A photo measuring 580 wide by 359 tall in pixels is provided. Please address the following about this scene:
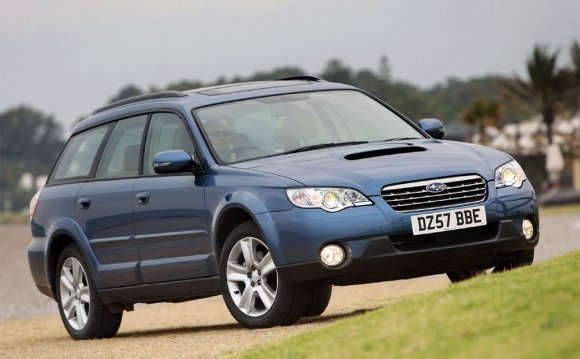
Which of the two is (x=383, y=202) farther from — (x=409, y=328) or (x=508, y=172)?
Answer: (x=409, y=328)

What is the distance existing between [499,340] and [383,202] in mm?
3428

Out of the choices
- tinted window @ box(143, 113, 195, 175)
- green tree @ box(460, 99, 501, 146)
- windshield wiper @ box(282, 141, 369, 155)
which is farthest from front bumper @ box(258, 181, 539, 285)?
green tree @ box(460, 99, 501, 146)

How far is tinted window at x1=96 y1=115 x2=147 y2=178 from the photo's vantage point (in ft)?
42.4

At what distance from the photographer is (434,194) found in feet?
35.7

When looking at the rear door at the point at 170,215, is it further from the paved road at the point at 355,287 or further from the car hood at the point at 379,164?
the paved road at the point at 355,287

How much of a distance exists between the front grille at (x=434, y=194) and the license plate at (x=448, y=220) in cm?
7

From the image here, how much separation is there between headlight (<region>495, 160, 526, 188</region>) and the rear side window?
378 cm

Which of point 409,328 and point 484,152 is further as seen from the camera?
point 484,152

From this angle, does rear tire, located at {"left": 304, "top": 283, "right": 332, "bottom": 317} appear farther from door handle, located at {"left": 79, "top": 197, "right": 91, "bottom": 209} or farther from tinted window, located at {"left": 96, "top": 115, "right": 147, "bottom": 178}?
door handle, located at {"left": 79, "top": 197, "right": 91, "bottom": 209}

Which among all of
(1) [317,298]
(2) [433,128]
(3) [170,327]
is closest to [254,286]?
(1) [317,298]

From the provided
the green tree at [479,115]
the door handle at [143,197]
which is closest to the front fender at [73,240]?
the door handle at [143,197]

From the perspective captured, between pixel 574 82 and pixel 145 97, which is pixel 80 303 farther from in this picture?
pixel 574 82

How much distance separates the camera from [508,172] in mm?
11398

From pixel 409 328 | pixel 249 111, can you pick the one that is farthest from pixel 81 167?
pixel 409 328
